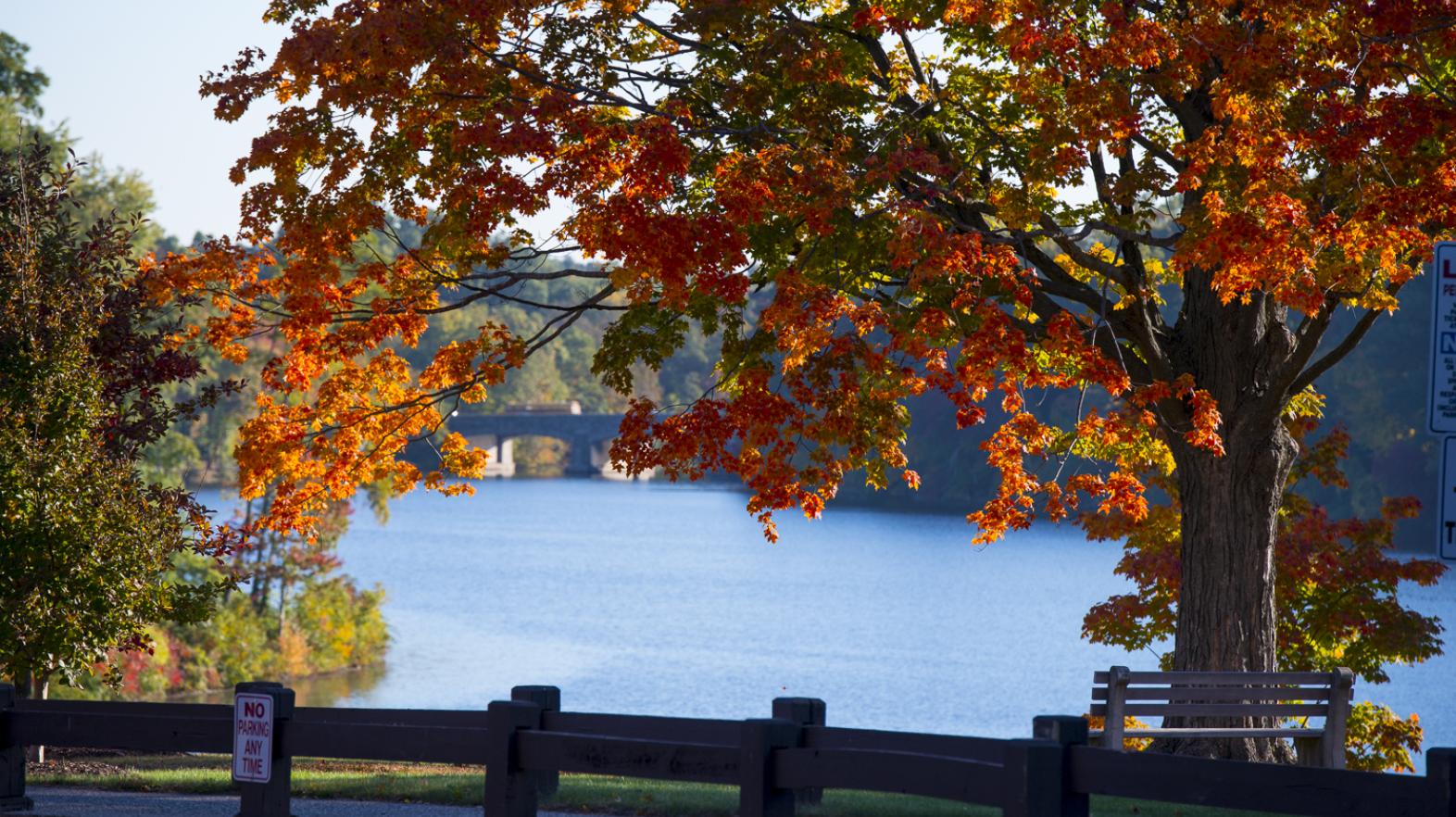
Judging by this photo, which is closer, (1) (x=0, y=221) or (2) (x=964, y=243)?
(2) (x=964, y=243)

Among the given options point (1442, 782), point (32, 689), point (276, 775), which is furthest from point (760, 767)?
point (32, 689)

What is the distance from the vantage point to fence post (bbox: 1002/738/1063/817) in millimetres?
6332

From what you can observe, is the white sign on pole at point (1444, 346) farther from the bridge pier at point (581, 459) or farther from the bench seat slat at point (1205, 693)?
the bridge pier at point (581, 459)

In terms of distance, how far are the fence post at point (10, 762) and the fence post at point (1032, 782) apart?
590cm

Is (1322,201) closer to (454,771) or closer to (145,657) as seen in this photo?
(454,771)

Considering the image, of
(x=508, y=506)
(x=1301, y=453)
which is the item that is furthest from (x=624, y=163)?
(x=508, y=506)

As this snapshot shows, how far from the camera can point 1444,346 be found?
6.88 meters

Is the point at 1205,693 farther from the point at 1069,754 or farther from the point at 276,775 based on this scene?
the point at 276,775

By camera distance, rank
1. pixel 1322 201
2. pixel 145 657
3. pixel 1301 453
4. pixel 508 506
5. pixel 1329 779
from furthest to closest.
A: pixel 508 506 < pixel 145 657 < pixel 1301 453 < pixel 1322 201 < pixel 1329 779

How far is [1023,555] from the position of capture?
71.0 meters

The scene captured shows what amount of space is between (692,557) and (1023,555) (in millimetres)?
14346

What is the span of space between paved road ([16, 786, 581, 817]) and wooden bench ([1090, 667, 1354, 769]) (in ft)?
14.3

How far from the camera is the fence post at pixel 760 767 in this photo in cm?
695

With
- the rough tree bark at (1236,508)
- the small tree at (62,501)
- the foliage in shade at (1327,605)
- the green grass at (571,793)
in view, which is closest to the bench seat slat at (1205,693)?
the green grass at (571,793)
